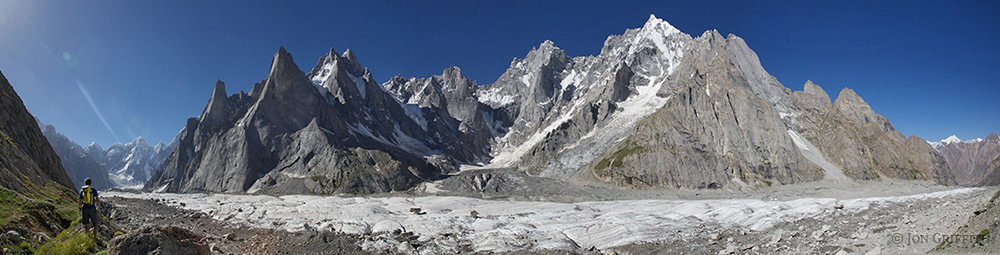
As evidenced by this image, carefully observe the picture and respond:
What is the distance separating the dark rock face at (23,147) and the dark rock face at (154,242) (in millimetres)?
23237

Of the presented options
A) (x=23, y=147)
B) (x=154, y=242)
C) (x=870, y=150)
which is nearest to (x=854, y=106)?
(x=870, y=150)

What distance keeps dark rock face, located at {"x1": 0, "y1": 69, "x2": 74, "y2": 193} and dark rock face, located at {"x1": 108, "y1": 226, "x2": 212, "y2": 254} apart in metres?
23.2

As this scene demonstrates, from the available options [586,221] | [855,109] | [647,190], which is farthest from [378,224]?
[855,109]

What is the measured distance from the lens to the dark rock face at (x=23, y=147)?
105 feet

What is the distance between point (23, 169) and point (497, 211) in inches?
2000

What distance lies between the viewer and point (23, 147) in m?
43.6

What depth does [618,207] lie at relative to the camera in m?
76.1

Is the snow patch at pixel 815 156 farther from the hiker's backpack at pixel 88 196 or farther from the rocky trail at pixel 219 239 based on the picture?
the hiker's backpack at pixel 88 196

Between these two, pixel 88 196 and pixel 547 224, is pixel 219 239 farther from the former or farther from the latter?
pixel 547 224

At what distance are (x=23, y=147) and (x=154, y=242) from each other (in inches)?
1838

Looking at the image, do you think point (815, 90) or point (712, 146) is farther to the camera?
point (815, 90)

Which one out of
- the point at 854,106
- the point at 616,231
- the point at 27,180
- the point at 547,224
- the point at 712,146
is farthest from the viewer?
the point at 854,106

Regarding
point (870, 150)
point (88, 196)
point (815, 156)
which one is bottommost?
point (88, 196)

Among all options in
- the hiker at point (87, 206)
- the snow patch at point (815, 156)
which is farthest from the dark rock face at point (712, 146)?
the hiker at point (87, 206)
